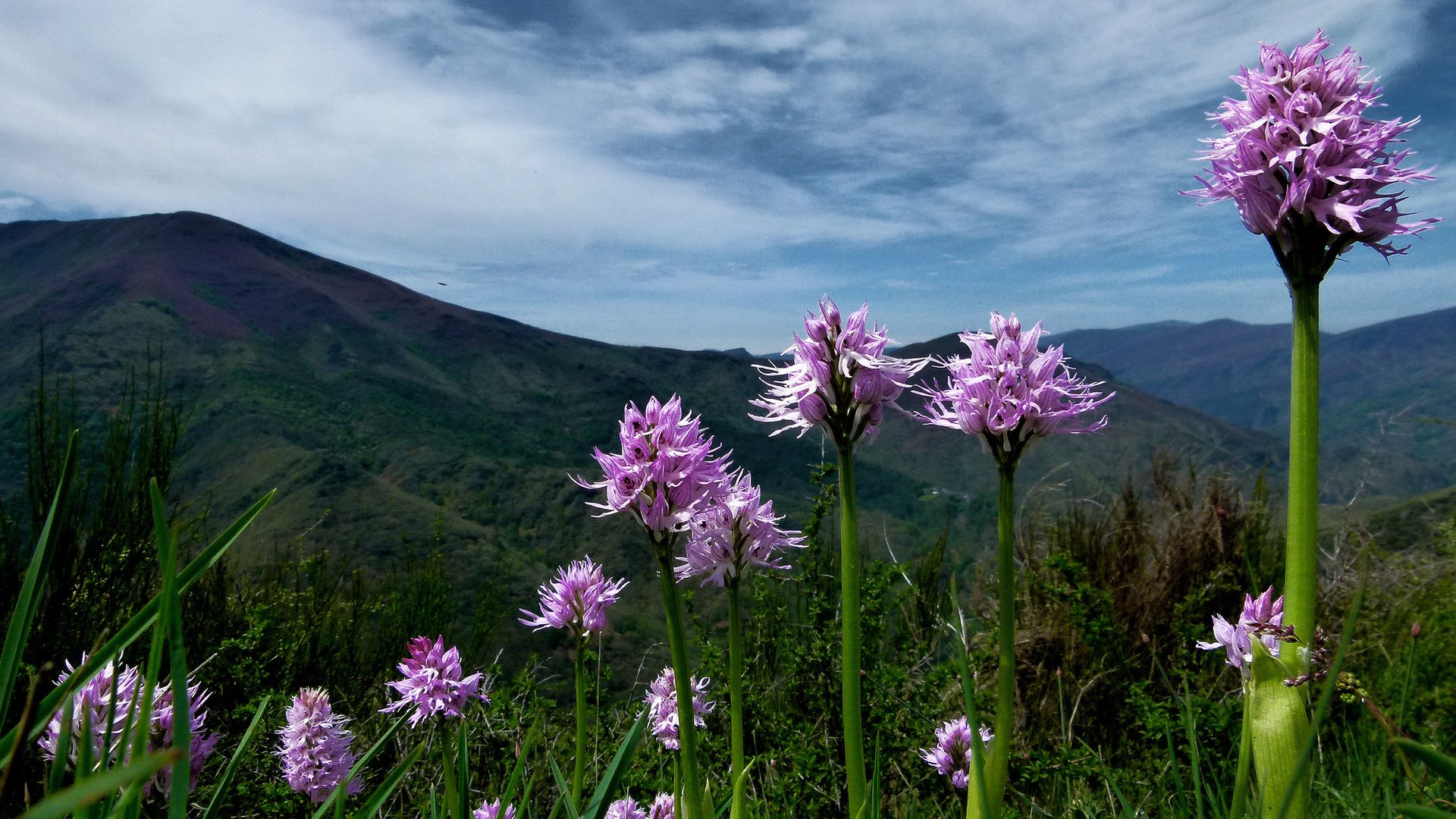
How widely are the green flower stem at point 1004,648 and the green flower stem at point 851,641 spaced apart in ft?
0.75

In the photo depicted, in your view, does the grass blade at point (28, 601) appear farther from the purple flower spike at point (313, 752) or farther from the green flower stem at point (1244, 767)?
the purple flower spike at point (313, 752)

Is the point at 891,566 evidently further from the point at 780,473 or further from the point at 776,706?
the point at 780,473

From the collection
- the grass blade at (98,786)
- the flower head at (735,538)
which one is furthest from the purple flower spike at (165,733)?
the grass blade at (98,786)

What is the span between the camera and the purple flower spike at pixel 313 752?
332 centimetres

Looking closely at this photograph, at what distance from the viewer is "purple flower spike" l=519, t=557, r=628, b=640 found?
2.60 m

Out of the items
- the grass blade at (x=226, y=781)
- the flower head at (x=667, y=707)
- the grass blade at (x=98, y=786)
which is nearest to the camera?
the grass blade at (x=98, y=786)

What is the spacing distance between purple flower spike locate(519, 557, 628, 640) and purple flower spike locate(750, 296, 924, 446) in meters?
1.27

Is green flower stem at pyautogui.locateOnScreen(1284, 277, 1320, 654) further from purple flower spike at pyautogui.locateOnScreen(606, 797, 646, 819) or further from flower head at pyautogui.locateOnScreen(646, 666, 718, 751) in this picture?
flower head at pyautogui.locateOnScreen(646, 666, 718, 751)

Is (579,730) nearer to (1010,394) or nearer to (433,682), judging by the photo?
(433,682)

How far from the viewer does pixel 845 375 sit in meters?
1.58

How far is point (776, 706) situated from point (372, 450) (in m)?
32.5

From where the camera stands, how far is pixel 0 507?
16.5ft

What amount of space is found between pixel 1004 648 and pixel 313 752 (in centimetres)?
307

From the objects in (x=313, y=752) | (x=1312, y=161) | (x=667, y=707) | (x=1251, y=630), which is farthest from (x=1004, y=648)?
(x=313, y=752)
